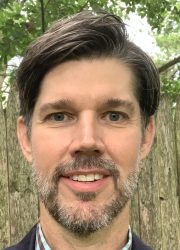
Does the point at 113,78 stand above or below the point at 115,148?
above

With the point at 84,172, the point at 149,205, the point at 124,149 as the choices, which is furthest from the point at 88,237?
the point at 149,205

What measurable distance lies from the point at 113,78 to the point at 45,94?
1.09ft

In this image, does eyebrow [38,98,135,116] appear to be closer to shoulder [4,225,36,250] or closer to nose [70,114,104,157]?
nose [70,114,104,157]

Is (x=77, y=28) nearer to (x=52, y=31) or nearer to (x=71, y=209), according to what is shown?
(x=52, y=31)

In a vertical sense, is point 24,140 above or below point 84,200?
above

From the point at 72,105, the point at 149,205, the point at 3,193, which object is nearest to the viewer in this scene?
the point at 72,105

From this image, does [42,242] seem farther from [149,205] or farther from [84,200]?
[149,205]

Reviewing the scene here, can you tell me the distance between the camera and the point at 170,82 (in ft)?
17.7

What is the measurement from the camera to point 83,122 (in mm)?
2162

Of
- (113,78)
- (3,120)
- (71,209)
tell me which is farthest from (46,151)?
(3,120)

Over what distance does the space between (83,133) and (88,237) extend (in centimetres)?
48

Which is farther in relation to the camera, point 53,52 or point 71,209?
point 53,52

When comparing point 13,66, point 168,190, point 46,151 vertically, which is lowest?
point 168,190

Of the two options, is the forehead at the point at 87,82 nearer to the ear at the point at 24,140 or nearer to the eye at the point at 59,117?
→ the eye at the point at 59,117
